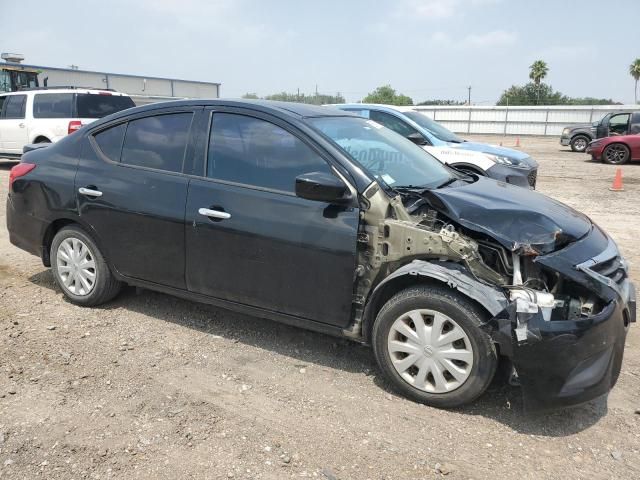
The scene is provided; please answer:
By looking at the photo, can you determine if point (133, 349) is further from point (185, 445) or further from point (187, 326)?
point (185, 445)

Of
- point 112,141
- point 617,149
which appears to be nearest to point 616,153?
point 617,149

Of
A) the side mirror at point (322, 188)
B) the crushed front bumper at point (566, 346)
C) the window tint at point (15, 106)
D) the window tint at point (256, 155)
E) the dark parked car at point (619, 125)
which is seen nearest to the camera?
the crushed front bumper at point (566, 346)

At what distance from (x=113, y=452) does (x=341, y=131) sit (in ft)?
8.16

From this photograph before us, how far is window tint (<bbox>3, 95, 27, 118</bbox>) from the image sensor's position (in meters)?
12.9

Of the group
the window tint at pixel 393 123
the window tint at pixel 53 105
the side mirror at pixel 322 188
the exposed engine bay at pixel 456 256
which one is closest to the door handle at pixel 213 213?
the side mirror at pixel 322 188

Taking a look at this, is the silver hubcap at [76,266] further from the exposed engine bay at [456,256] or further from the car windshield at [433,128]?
the car windshield at [433,128]

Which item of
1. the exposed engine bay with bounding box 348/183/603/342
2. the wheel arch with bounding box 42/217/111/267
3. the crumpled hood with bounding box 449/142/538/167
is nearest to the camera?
the exposed engine bay with bounding box 348/183/603/342

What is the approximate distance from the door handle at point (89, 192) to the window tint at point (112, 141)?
286 mm

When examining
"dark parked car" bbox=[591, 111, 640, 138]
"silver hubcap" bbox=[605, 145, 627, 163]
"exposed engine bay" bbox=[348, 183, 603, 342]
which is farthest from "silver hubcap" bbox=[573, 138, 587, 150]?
"exposed engine bay" bbox=[348, 183, 603, 342]

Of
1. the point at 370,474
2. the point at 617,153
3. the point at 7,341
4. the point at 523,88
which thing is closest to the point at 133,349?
the point at 7,341

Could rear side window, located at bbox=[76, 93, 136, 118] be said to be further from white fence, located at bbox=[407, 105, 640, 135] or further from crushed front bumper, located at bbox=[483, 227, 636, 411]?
white fence, located at bbox=[407, 105, 640, 135]

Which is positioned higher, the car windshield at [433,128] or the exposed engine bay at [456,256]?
the car windshield at [433,128]

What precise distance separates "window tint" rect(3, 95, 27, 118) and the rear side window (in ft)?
6.24

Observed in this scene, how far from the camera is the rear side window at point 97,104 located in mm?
12070
